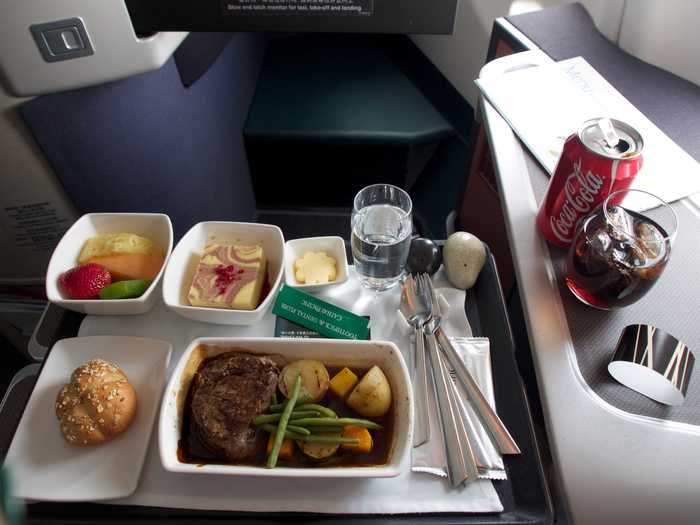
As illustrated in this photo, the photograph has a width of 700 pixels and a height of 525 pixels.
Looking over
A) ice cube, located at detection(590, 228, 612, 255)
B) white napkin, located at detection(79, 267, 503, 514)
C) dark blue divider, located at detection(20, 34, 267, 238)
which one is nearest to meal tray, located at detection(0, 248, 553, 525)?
white napkin, located at detection(79, 267, 503, 514)

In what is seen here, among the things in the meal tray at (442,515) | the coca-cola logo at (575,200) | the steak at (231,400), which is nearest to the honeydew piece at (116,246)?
the steak at (231,400)

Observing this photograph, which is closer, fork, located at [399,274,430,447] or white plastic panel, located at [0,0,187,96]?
fork, located at [399,274,430,447]

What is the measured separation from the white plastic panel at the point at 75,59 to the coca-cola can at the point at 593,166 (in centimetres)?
72

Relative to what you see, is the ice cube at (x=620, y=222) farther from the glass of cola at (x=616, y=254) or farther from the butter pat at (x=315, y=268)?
the butter pat at (x=315, y=268)

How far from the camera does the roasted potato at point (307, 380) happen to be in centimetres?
63

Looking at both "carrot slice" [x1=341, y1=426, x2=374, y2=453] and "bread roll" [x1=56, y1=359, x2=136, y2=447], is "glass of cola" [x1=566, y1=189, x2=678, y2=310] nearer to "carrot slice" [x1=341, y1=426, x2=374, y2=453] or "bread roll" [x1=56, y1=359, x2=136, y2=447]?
"carrot slice" [x1=341, y1=426, x2=374, y2=453]

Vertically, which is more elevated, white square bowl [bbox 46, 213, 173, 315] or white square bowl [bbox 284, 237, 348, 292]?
white square bowl [bbox 46, 213, 173, 315]

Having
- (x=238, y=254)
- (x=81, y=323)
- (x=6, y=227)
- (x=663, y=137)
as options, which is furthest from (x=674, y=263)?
(x=6, y=227)

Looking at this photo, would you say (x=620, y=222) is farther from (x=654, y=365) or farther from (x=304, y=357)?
(x=304, y=357)

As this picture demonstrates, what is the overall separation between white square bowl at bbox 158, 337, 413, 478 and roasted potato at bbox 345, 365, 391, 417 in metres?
0.01

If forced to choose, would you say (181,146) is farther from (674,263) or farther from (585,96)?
(674,263)

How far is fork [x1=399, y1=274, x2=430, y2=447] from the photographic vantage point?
637 millimetres

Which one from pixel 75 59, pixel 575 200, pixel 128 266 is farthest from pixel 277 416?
pixel 75 59

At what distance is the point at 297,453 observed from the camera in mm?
603
